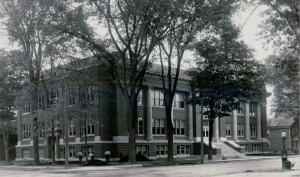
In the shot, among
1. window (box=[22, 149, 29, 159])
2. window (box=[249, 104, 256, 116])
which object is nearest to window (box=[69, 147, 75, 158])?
window (box=[22, 149, 29, 159])

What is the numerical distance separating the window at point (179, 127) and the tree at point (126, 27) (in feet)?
58.1

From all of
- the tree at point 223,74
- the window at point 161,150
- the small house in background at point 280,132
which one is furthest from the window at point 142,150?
the small house in background at point 280,132

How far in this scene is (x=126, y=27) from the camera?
30.9 meters

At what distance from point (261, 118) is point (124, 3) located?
4204 cm

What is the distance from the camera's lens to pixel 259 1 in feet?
58.5

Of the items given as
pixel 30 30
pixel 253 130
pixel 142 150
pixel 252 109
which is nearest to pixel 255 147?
pixel 253 130

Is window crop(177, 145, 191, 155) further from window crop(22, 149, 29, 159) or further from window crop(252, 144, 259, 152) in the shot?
window crop(22, 149, 29, 159)

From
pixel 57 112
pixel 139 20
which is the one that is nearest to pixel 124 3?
pixel 139 20

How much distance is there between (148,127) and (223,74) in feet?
39.6

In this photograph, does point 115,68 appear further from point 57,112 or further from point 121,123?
point 121,123

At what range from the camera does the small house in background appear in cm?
8256

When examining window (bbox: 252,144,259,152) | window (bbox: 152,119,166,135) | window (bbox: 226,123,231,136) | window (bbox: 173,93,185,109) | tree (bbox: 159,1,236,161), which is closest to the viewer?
tree (bbox: 159,1,236,161)

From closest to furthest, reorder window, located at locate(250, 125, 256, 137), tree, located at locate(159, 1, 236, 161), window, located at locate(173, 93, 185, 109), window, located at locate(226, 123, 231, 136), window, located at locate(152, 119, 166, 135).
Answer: tree, located at locate(159, 1, 236, 161)
window, located at locate(152, 119, 166, 135)
window, located at locate(173, 93, 185, 109)
window, located at locate(226, 123, 231, 136)
window, located at locate(250, 125, 256, 137)

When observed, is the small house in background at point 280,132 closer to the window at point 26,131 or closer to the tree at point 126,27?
the window at point 26,131
